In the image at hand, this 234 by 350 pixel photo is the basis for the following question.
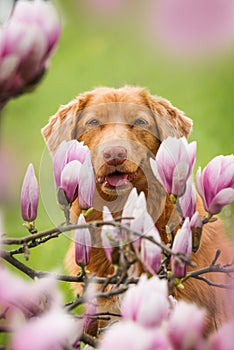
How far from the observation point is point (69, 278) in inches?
22.2

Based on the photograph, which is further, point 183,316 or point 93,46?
point 93,46

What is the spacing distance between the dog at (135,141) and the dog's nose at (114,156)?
86mm

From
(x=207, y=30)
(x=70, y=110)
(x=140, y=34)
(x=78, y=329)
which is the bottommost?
(x=78, y=329)

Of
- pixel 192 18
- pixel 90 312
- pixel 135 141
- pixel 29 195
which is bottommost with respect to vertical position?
pixel 90 312

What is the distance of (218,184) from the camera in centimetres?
62

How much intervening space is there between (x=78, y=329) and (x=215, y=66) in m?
1.80

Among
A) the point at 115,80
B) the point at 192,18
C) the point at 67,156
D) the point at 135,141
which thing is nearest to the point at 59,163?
the point at 67,156

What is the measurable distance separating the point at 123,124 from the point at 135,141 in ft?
0.21

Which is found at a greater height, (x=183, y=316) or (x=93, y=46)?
(x=93, y=46)

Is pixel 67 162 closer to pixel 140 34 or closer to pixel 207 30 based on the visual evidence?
pixel 207 30

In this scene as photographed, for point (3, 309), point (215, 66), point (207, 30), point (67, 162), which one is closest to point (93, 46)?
point (215, 66)

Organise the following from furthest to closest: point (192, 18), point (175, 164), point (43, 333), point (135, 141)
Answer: point (192, 18), point (135, 141), point (175, 164), point (43, 333)

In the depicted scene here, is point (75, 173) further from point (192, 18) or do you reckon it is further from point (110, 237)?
point (192, 18)

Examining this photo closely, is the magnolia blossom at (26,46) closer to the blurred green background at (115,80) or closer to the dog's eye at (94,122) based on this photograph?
the dog's eye at (94,122)
